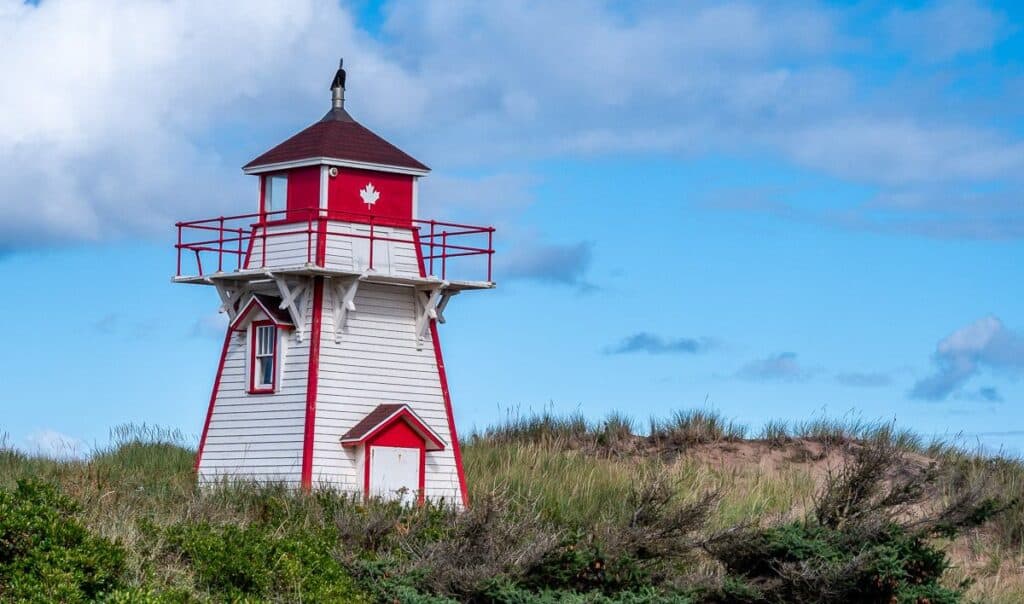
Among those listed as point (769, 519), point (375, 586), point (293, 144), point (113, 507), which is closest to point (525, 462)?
point (769, 519)

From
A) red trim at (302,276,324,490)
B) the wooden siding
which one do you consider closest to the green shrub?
red trim at (302,276,324,490)

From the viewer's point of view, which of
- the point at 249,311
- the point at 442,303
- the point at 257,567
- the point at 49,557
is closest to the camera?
the point at 49,557

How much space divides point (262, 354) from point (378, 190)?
370cm

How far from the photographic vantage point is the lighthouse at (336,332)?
26.0 metres

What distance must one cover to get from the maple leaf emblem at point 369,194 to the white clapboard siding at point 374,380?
54cm

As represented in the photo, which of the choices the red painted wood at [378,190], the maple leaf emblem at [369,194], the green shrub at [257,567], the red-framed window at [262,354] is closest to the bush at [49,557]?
A: the green shrub at [257,567]

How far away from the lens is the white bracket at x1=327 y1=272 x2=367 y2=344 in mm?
26125

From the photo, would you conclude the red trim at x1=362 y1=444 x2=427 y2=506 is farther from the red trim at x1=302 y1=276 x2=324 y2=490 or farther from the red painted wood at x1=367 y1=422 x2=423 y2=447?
the red trim at x1=302 y1=276 x2=324 y2=490

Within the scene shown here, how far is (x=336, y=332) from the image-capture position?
26.2 m

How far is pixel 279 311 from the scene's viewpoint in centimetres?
2688

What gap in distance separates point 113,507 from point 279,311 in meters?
6.29

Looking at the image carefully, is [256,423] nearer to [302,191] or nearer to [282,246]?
[282,246]

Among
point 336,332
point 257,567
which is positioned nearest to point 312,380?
point 336,332

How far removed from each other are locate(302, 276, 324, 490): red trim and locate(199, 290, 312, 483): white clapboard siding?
0.13m
